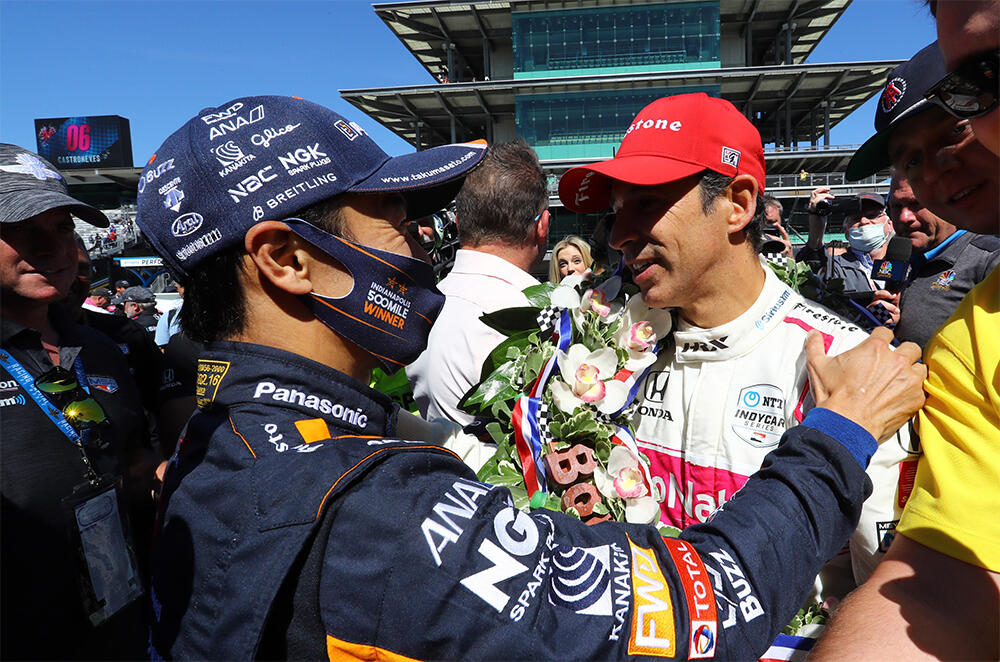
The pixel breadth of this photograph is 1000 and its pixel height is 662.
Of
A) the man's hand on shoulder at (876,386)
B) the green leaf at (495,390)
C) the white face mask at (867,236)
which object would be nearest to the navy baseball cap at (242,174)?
the green leaf at (495,390)

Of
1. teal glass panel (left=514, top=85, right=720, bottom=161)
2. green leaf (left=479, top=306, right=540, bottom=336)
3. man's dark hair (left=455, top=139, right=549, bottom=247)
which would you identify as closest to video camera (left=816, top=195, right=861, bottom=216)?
man's dark hair (left=455, top=139, right=549, bottom=247)

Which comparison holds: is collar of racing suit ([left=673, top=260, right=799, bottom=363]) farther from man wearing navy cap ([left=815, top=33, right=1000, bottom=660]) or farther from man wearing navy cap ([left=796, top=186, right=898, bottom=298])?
man wearing navy cap ([left=796, top=186, right=898, bottom=298])

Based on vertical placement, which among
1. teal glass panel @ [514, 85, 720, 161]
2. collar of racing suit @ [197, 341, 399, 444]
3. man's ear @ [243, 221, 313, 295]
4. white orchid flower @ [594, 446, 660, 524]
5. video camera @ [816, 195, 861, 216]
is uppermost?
man's ear @ [243, 221, 313, 295]

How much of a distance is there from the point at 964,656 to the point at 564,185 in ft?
6.18

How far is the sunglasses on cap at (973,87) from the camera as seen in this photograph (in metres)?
1.21

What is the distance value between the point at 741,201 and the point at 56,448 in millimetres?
2640

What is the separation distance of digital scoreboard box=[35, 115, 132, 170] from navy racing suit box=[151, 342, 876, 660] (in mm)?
63770

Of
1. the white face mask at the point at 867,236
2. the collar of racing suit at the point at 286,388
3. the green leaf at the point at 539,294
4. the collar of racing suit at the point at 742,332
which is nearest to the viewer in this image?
the collar of racing suit at the point at 286,388

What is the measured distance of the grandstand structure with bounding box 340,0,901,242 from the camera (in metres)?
39.4

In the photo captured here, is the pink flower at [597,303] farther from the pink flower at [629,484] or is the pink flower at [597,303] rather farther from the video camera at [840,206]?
the video camera at [840,206]

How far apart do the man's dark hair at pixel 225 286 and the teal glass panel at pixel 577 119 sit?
40.0 meters

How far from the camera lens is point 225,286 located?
1.57 m

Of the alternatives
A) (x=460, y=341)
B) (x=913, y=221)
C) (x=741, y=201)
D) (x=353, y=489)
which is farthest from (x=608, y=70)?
(x=353, y=489)

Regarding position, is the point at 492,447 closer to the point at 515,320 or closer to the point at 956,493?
the point at 515,320
